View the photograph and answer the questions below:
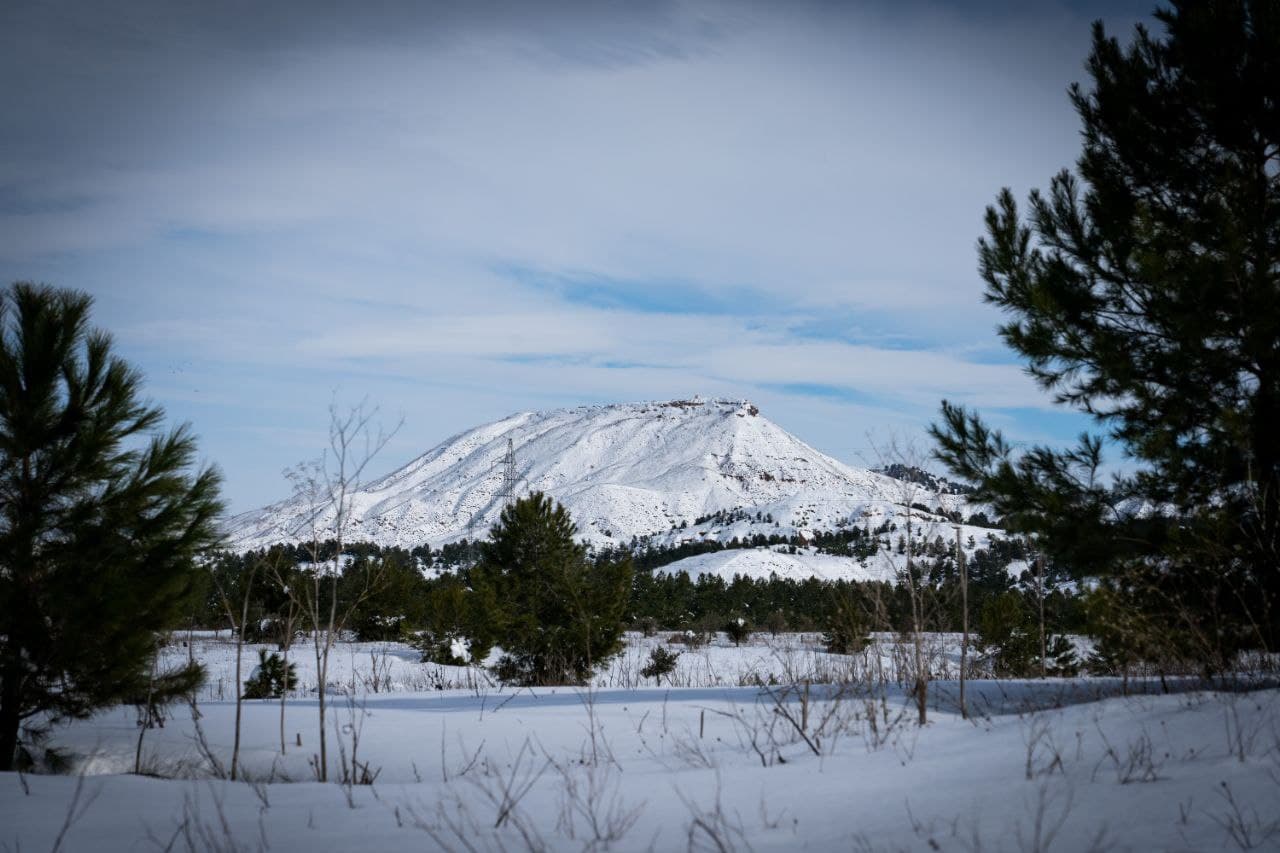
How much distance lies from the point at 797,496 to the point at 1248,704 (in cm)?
16070

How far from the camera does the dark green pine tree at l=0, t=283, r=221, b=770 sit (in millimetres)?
5082

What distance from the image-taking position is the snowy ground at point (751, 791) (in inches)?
106

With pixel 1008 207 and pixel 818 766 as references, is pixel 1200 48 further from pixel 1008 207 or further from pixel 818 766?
pixel 818 766

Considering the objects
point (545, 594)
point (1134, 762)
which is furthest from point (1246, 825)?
point (545, 594)

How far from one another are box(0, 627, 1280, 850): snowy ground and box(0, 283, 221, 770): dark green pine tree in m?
0.56

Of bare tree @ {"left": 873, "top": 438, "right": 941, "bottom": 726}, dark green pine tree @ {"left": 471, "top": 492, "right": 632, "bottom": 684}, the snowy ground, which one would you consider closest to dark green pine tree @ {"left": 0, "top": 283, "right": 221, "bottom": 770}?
the snowy ground

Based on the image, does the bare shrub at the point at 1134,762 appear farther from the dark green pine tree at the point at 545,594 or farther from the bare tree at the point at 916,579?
the dark green pine tree at the point at 545,594

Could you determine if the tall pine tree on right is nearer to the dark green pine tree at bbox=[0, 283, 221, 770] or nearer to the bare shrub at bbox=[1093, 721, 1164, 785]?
the bare shrub at bbox=[1093, 721, 1164, 785]

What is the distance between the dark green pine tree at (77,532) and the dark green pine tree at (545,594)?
29.7 ft

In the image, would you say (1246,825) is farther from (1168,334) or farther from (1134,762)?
(1168,334)

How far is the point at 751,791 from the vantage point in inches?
137

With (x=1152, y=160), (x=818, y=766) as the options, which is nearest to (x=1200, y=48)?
(x=1152, y=160)

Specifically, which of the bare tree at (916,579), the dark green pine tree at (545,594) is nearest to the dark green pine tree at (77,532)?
the bare tree at (916,579)

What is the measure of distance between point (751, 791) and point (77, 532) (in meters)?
4.89
